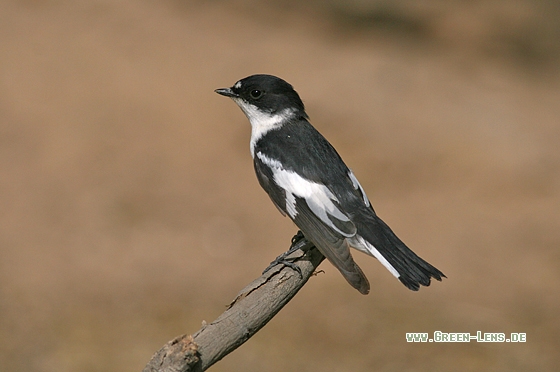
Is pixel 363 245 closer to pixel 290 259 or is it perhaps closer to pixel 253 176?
pixel 290 259

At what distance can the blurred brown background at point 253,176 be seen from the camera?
24.9ft

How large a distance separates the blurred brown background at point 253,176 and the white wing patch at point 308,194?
338 cm

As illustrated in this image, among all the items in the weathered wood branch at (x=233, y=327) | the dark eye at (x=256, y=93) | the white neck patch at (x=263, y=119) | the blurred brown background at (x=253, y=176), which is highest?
the blurred brown background at (x=253, y=176)

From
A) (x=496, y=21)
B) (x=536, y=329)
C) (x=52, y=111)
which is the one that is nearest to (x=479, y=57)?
(x=496, y=21)

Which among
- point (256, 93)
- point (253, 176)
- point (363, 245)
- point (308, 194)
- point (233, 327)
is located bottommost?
point (233, 327)

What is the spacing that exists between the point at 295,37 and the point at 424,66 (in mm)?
2213

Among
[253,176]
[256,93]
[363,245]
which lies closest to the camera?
[363,245]

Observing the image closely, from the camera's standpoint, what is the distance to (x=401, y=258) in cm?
381

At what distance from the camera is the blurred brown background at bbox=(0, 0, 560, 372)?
760 cm

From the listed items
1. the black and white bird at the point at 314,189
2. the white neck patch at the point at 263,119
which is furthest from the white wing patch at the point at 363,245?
the white neck patch at the point at 263,119

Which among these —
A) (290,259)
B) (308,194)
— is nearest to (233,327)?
(290,259)

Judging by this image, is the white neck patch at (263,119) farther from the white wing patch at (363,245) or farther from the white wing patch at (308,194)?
the white wing patch at (363,245)

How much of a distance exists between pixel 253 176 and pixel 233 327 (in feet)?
23.7

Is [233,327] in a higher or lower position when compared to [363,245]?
lower
